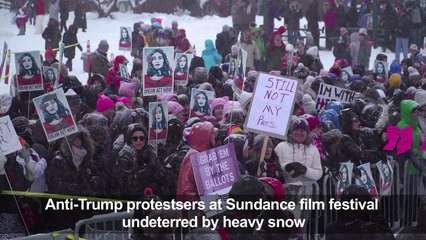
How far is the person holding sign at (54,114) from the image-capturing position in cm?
982

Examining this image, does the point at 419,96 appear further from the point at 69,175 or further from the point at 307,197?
the point at 69,175

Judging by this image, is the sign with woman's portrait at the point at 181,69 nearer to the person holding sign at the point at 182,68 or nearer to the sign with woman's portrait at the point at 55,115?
the person holding sign at the point at 182,68

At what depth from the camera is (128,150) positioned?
9.35 meters

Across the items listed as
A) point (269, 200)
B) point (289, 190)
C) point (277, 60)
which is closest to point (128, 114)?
point (289, 190)

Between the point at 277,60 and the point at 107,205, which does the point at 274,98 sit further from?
the point at 277,60

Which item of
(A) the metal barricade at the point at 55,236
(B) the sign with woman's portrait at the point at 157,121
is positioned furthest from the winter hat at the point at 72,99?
(A) the metal barricade at the point at 55,236

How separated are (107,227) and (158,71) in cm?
453

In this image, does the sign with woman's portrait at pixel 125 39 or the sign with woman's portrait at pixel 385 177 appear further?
the sign with woman's portrait at pixel 125 39

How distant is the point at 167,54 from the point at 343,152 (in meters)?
3.12

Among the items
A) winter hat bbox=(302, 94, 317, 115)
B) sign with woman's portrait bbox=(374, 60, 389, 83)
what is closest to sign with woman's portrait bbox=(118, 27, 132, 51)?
sign with woman's portrait bbox=(374, 60, 389, 83)

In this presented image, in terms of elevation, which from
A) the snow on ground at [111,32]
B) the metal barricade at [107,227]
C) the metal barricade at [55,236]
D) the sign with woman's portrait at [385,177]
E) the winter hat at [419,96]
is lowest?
the snow on ground at [111,32]

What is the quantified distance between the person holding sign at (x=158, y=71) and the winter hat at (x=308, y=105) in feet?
5.85

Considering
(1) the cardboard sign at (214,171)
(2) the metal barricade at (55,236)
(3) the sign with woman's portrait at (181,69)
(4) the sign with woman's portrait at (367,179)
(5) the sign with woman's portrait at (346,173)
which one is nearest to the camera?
(2) the metal barricade at (55,236)

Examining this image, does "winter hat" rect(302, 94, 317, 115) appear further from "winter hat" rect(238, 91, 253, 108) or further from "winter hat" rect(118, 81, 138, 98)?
"winter hat" rect(118, 81, 138, 98)
